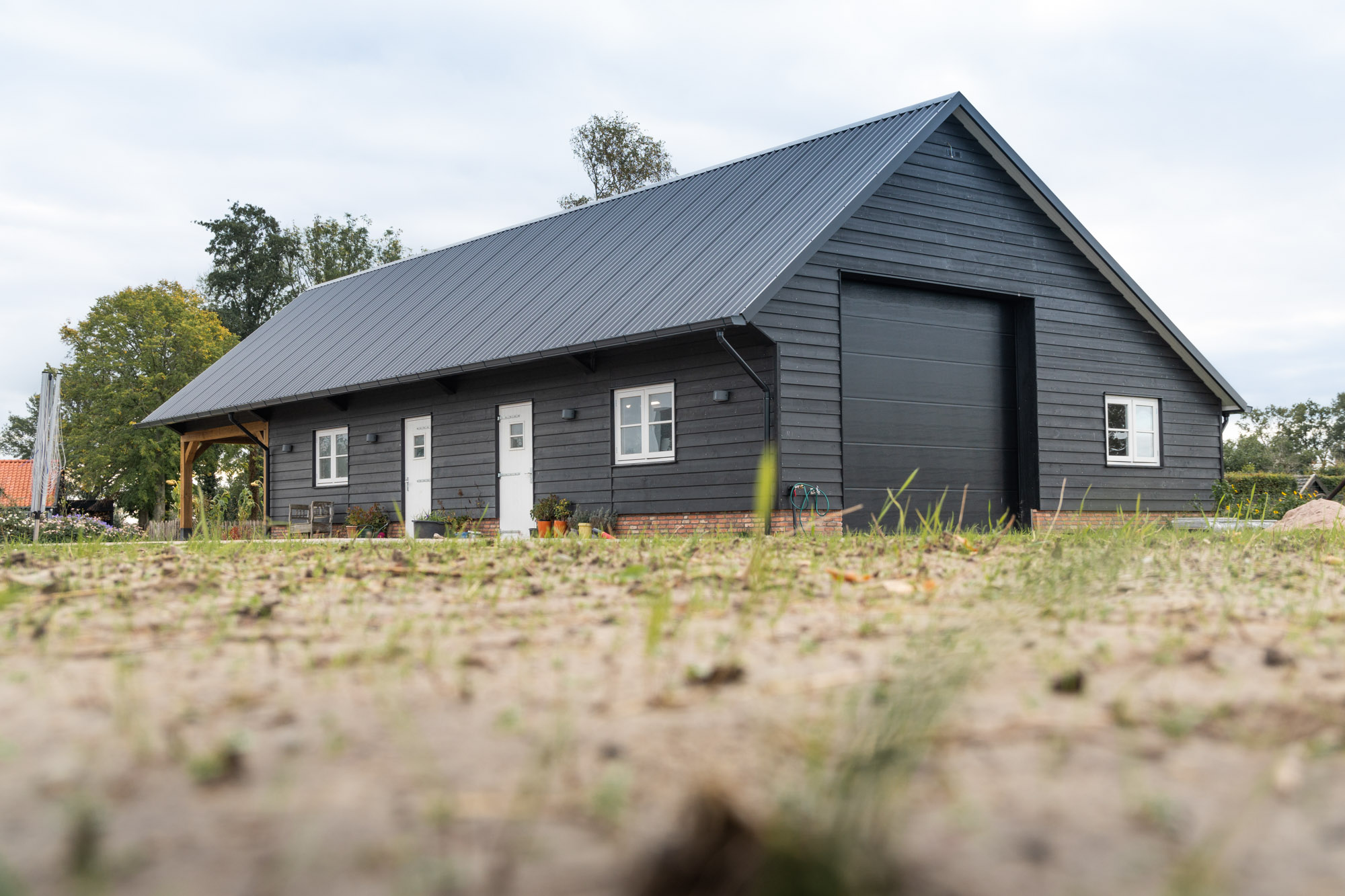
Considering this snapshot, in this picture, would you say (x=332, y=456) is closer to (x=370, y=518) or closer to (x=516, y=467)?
(x=370, y=518)

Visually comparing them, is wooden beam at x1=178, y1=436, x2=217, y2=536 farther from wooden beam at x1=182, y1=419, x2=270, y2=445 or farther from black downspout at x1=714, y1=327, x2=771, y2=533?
black downspout at x1=714, y1=327, x2=771, y2=533

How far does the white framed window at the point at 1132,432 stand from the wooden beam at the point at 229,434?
621 inches

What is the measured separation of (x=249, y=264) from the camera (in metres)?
45.9

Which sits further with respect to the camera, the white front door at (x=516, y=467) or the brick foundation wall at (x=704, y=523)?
the white front door at (x=516, y=467)

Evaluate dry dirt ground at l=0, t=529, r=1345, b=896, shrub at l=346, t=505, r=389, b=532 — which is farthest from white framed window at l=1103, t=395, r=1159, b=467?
dry dirt ground at l=0, t=529, r=1345, b=896

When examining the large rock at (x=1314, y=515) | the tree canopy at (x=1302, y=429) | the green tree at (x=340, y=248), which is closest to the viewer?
the large rock at (x=1314, y=515)

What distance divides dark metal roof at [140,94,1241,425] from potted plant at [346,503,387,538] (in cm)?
208

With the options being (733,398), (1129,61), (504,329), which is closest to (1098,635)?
(733,398)

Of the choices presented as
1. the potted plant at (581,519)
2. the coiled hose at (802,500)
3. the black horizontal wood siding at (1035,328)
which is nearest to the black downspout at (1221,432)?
the black horizontal wood siding at (1035,328)

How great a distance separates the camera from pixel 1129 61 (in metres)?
17.0

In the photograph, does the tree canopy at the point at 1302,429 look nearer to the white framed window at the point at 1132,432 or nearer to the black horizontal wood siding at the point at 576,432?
the white framed window at the point at 1132,432

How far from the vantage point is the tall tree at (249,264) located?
150ft

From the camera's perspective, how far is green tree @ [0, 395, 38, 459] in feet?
229

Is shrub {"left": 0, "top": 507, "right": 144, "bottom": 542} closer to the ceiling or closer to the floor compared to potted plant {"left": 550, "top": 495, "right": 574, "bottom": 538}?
closer to the floor
